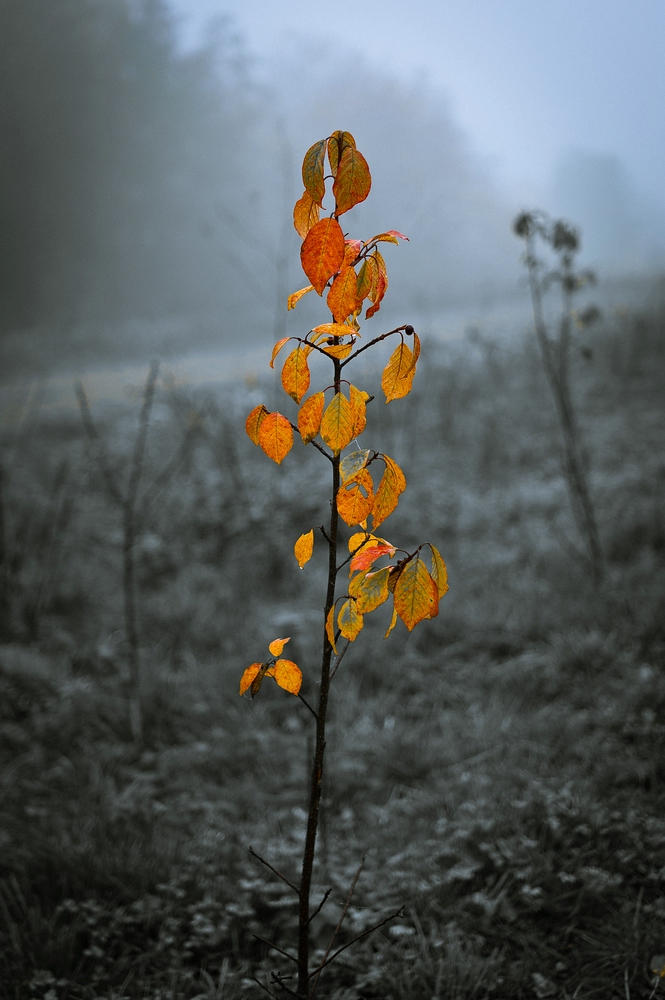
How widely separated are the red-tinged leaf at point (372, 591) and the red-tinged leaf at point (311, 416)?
25 centimetres

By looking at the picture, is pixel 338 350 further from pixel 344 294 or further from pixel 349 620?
pixel 349 620

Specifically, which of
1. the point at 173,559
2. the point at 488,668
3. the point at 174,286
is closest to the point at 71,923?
the point at 488,668

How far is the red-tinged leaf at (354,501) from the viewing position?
3.45 feet

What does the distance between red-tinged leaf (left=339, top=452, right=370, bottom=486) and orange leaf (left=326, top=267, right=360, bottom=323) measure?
219mm

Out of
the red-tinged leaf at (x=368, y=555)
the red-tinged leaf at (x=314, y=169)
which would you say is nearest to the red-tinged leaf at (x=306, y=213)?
the red-tinged leaf at (x=314, y=169)

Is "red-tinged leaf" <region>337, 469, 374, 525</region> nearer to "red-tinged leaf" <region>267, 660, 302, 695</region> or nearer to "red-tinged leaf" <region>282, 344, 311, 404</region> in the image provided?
"red-tinged leaf" <region>282, 344, 311, 404</region>

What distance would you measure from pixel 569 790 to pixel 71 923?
1677 mm

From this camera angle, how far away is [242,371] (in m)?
10.9

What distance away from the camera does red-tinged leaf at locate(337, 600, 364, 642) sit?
101 centimetres

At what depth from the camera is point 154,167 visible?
16719 mm

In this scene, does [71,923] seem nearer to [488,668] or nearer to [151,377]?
[151,377]

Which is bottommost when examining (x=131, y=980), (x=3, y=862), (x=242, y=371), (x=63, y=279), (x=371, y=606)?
(x=131, y=980)

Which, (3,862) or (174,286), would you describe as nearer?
(3,862)

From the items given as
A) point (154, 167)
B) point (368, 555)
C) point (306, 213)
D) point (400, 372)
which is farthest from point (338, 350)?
point (154, 167)
